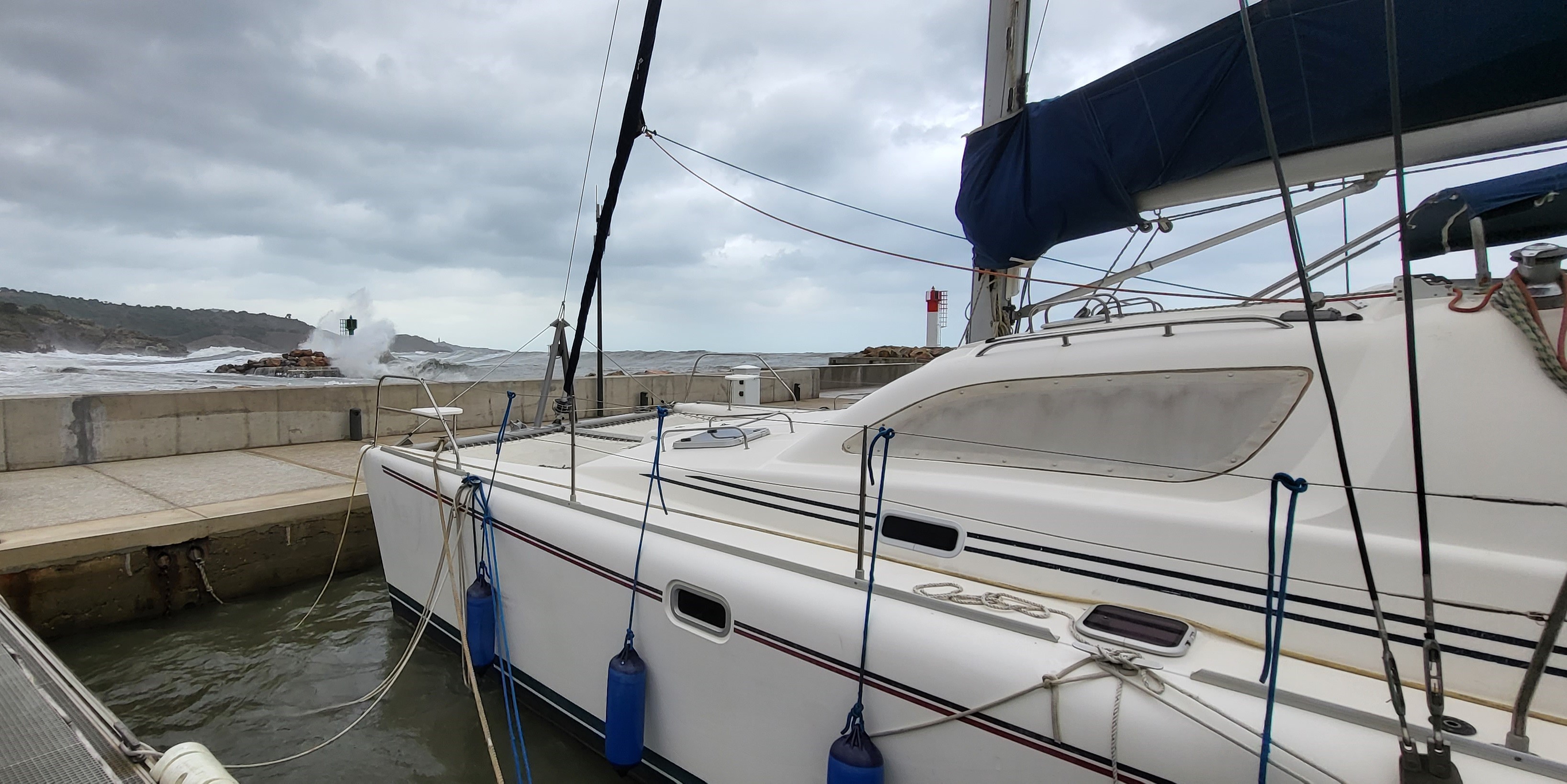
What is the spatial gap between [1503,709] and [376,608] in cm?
570

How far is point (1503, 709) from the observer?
1.48 m

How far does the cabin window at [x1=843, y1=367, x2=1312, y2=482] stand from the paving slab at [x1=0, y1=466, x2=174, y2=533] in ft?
18.2

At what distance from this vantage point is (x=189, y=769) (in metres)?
1.93

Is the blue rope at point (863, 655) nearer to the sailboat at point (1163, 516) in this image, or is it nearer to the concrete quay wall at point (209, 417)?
the sailboat at point (1163, 516)

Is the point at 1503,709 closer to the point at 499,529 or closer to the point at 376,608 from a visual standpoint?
the point at 499,529

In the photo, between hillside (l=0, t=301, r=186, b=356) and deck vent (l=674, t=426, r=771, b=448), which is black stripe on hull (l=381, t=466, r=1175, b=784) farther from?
hillside (l=0, t=301, r=186, b=356)

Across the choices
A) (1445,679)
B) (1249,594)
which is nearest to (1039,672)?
(1249,594)

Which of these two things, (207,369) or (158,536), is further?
(207,369)

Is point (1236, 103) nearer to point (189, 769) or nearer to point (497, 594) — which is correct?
point (497, 594)

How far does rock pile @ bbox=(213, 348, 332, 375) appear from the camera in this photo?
103ft

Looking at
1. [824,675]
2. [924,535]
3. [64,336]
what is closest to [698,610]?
[824,675]

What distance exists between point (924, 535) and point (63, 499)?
6623 mm

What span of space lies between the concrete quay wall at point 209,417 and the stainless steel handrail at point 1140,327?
2947 mm

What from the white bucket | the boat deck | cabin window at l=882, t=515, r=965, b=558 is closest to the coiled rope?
cabin window at l=882, t=515, r=965, b=558
